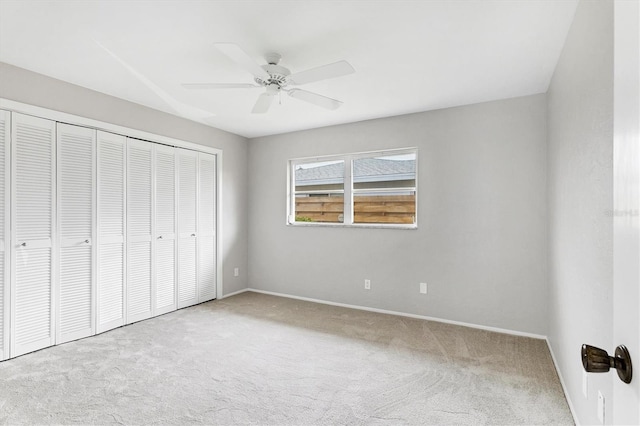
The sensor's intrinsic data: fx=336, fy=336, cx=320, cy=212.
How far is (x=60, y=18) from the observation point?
209 cm

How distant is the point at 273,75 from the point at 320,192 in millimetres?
2452

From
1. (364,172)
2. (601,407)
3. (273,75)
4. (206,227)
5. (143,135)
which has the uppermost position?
(273,75)

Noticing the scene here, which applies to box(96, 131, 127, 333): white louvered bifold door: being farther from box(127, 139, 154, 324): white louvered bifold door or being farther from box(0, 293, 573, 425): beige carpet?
box(0, 293, 573, 425): beige carpet

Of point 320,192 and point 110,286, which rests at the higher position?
point 320,192

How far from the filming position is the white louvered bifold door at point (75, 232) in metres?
3.08

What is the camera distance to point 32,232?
2.88 m

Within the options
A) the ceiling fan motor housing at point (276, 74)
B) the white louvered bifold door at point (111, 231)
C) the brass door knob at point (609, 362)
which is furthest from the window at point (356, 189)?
the brass door knob at point (609, 362)

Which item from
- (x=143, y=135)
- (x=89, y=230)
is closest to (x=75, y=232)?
(x=89, y=230)

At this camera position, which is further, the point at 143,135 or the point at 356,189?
the point at 356,189

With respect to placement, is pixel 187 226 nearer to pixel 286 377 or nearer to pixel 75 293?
pixel 75 293

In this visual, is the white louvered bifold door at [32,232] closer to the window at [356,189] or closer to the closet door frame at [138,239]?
the closet door frame at [138,239]

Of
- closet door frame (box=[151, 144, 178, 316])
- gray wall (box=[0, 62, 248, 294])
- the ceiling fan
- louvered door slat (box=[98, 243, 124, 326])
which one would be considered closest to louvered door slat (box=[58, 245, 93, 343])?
louvered door slat (box=[98, 243, 124, 326])

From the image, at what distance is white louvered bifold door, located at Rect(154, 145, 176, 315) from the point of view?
3.95m

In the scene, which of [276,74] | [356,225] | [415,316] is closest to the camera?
[276,74]
